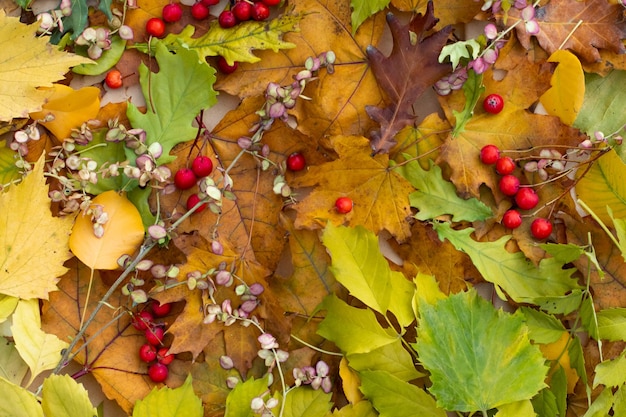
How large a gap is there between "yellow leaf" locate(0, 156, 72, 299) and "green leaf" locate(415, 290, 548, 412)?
435 mm

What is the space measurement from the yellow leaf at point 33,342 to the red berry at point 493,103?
0.58m

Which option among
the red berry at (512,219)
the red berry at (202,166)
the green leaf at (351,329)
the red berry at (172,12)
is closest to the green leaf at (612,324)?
the red berry at (512,219)

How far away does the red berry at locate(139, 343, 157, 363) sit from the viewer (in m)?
0.87

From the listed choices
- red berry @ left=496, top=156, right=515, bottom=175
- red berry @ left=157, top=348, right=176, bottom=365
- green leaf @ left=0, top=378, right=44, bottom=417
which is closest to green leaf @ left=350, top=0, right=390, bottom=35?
red berry @ left=496, top=156, right=515, bottom=175

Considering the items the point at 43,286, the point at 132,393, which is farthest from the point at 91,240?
the point at 132,393

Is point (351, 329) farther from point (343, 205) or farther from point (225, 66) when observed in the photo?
point (225, 66)

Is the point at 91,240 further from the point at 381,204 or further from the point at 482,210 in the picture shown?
the point at 482,210

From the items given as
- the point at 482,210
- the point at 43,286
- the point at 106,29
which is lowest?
the point at 43,286

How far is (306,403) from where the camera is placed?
2.81ft

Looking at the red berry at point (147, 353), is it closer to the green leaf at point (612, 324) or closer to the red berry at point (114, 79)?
the red berry at point (114, 79)

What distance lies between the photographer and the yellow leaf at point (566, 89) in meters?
0.86

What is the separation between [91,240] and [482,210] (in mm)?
471

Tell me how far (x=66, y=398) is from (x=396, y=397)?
0.37 meters

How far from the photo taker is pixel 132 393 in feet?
2.86
